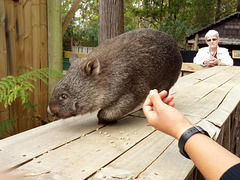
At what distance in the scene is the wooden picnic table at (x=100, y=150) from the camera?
1.30 meters

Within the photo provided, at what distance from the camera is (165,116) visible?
1.24 meters

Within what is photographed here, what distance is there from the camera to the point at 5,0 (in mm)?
2979

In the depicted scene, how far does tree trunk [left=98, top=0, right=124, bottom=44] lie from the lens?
12.0ft

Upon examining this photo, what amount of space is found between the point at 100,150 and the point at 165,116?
20.9 inches

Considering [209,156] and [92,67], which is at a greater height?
[92,67]

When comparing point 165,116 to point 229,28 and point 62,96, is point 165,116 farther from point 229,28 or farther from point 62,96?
point 229,28

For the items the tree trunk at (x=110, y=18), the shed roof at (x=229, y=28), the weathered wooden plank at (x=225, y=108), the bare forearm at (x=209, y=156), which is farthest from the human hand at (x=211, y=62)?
the shed roof at (x=229, y=28)

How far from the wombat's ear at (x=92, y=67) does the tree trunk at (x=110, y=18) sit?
1.65 m

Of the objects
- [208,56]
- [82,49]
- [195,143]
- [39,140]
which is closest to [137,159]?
[195,143]

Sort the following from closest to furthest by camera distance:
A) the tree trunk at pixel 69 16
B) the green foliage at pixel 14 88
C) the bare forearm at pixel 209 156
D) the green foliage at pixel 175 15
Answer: the bare forearm at pixel 209 156
the green foliage at pixel 14 88
the tree trunk at pixel 69 16
the green foliage at pixel 175 15

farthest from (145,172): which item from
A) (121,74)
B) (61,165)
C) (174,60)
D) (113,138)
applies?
(174,60)

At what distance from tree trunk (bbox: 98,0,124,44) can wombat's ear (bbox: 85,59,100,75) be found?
165cm

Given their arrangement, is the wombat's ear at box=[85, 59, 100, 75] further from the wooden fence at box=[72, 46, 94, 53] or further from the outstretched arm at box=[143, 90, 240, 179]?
the wooden fence at box=[72, 46, 94, 53]

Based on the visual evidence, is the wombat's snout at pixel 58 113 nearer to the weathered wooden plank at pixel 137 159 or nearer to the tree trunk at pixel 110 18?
the weathered wooden plank at pixel 137 159
